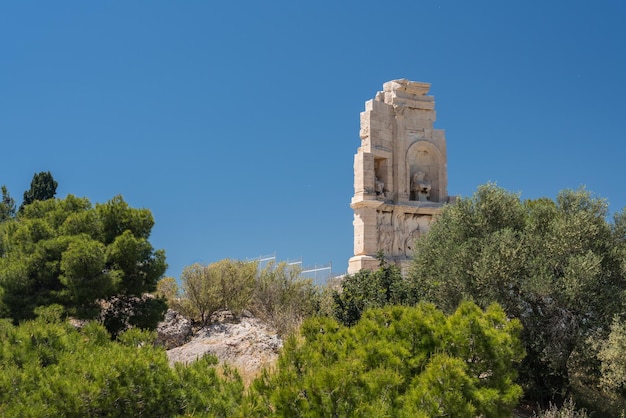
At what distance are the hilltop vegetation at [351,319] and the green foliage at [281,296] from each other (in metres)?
0.06

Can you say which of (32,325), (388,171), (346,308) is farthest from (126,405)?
(388,171)

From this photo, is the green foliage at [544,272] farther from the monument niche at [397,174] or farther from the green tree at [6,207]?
the green tree at [6,207]

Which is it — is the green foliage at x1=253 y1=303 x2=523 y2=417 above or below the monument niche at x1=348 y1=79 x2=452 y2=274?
below

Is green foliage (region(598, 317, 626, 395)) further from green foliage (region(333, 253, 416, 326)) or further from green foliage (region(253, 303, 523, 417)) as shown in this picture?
green foliage (region(333, 253, 416, 326))

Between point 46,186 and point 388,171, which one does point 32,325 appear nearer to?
point 388,171

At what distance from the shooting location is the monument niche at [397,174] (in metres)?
21.8

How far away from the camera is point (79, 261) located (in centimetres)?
1284

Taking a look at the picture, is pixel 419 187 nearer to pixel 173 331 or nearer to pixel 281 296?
pixel 281 296

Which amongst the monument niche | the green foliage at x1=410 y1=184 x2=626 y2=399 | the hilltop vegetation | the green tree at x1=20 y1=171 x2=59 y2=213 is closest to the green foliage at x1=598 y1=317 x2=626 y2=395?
the hilltop vegetation

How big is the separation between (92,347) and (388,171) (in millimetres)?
17265

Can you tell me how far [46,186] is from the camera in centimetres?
2505

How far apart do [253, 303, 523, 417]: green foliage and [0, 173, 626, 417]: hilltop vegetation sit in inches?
0.7

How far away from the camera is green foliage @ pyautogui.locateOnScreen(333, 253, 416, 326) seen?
13281 mm

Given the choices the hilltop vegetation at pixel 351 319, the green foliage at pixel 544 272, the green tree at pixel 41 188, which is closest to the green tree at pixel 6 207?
the green tree at pixel 41 188
